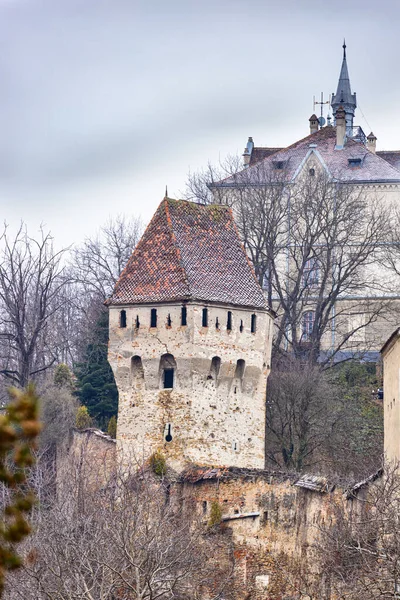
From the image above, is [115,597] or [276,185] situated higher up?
[276,185]

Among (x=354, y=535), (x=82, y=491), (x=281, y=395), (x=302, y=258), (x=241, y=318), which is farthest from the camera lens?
(x=302, y=258)

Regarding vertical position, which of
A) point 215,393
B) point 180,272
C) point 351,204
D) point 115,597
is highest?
point 351,204

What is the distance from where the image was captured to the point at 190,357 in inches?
1438

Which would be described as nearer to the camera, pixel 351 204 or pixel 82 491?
pixel 82 491

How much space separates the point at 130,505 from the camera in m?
32.7

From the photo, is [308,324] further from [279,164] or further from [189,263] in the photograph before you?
[189,263]

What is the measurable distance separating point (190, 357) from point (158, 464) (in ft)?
10.5

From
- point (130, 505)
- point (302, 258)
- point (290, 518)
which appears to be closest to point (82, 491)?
point (130, 505)

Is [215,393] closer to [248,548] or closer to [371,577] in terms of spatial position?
[248,548]

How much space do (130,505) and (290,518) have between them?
175 inches

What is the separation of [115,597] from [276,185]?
27.6 meters

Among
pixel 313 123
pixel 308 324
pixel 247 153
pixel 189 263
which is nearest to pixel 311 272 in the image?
pixel 308 324

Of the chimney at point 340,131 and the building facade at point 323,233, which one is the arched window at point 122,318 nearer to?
the building facade at point 323,233

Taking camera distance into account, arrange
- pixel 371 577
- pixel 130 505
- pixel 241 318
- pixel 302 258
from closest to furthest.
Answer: pixel 371 577
pixel 130 505
pixel 241 318
pixel 302 258
